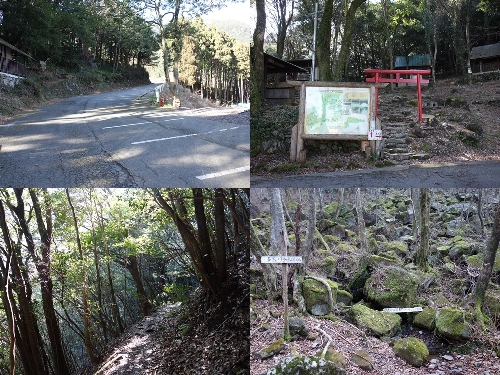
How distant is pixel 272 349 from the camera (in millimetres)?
4102

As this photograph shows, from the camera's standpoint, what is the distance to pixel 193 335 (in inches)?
185

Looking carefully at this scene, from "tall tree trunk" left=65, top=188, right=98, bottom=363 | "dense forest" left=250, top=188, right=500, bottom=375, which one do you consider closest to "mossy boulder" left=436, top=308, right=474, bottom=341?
"dense forest" left=250, top=188, right=500, bottom=375

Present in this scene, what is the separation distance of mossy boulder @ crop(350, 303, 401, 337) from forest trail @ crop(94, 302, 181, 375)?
7.30ft

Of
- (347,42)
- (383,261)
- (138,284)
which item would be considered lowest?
(138,284)

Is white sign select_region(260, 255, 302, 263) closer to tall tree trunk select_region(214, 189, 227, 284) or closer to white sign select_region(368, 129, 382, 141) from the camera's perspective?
tall tree trunk select_region(214, 189, 227, 284)

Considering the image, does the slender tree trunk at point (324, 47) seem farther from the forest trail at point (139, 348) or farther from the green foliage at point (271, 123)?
the forest trail at point (139, 348)

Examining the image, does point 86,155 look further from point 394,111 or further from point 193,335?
point 394,111

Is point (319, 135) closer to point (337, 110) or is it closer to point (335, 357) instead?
point (337, 110)

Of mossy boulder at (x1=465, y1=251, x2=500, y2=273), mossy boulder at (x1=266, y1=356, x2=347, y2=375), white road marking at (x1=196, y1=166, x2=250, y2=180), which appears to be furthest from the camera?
mossy boulder at (x1=465, y1=251, x2=500, y2=273)

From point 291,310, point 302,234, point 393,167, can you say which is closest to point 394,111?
point 393,167

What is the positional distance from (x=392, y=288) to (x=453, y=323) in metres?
0.73

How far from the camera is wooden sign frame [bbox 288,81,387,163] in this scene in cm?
446

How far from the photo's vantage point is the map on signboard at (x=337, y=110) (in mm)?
4660

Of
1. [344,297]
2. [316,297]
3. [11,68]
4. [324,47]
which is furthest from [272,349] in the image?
[11,68]
